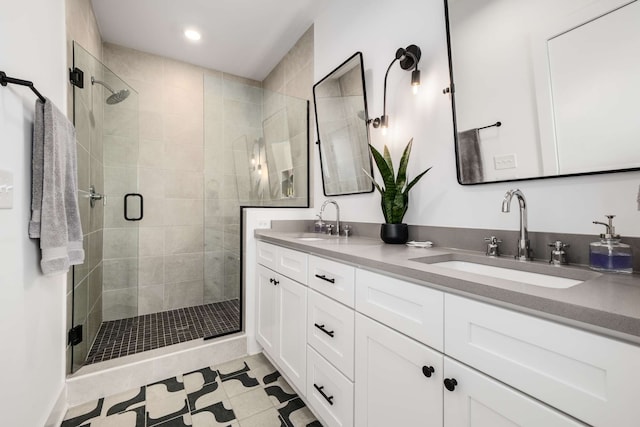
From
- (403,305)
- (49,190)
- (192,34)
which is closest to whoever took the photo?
(403,305)

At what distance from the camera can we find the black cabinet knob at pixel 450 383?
71 centimetres

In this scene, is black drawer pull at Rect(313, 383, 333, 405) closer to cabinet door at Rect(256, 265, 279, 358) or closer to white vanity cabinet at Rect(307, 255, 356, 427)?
white vanity cabinet at Rect(307, 255, 356, 427)

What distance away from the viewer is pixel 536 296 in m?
0.57

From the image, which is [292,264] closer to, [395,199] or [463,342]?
[395,199]

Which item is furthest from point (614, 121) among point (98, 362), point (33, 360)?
point (98, 362)

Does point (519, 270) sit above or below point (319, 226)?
below

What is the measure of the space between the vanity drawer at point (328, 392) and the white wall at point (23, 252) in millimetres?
1075

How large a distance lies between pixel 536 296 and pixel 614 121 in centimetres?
70

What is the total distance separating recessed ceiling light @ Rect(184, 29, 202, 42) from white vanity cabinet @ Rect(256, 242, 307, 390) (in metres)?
1.97

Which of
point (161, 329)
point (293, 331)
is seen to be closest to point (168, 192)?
point (161, 329)

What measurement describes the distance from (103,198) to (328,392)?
2287 millimetres

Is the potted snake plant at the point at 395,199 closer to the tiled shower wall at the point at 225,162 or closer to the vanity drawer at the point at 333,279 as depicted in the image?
the vanity drawer at the point at 333,279

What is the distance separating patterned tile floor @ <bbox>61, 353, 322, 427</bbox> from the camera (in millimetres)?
1371

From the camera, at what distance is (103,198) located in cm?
224
